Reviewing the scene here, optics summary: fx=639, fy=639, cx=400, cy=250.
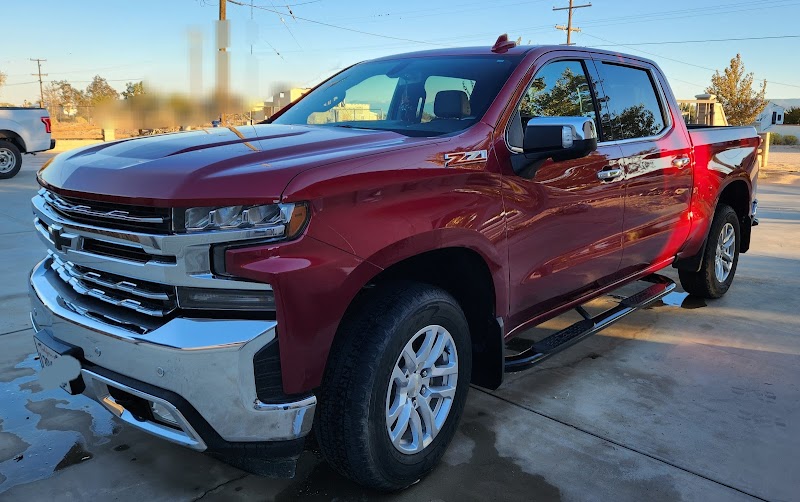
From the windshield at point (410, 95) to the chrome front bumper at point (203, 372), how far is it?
1394 mm

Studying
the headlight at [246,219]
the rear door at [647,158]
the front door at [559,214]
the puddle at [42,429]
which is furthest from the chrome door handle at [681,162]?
the puddle at [42,429]

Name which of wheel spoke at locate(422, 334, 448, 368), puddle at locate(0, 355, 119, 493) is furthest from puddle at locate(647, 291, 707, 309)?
puddle at locate(0, 355, 119, 493)

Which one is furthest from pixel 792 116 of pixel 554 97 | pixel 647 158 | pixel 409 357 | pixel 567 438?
pixel 409 357

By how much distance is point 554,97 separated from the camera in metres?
3.59

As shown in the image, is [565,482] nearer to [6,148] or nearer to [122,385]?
[122,385]

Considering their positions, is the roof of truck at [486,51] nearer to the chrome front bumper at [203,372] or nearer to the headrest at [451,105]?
the headrest at [451,105]

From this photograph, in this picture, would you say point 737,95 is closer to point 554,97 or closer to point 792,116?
point 792,116

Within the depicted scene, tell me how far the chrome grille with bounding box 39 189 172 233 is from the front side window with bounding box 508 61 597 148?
1683mm

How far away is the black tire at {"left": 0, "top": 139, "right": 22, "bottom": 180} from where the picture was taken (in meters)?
13.5

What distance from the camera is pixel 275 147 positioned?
2541 millimetres

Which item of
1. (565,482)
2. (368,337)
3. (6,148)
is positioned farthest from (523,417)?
(6,148)

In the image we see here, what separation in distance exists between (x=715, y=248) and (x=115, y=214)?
4690 millimetres

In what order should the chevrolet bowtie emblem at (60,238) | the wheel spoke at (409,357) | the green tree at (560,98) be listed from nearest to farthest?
the chevrolet bowtie emblem at (60,238) → the wheel spoke at (409,357) → the green tree at (560,98)

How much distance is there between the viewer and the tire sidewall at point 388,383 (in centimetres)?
240
